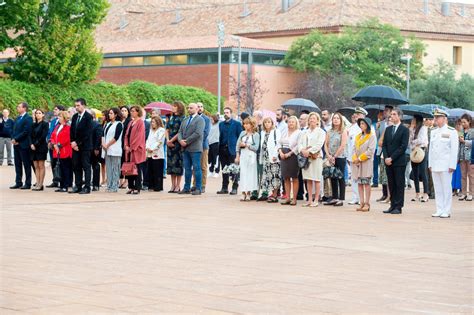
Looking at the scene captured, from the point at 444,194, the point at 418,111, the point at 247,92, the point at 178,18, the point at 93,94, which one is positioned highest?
the point at 178,18

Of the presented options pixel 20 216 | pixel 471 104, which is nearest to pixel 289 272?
pixel 20 216

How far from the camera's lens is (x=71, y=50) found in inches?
2210

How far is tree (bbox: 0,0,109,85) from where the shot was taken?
5506 cm

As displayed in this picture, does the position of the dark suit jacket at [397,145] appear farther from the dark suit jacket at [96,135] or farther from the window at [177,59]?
the window at [177,59]

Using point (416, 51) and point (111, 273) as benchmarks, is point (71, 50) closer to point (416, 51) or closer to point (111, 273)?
point (416, 51)

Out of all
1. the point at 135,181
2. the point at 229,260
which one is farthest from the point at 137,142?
the point at 229,260

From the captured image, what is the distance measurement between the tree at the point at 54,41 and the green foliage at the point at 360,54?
2406cm

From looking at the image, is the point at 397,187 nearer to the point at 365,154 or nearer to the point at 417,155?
the point at 365,154

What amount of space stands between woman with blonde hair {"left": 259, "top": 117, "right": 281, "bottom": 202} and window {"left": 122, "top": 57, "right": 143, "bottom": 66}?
195 ft

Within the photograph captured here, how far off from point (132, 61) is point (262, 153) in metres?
60.3

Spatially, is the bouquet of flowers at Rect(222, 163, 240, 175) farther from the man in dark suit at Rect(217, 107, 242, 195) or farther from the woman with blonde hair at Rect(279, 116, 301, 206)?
the man in dark suit at Rect(217, 107, 242, 195)

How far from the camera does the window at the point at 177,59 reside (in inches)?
3063

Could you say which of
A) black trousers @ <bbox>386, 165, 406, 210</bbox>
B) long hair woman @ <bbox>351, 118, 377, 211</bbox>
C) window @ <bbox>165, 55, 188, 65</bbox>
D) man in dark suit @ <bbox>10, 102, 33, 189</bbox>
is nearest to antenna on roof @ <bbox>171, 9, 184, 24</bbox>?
window @ <bbox>165, 55, 188, 65</bbox>

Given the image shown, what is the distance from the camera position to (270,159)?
21.4m
